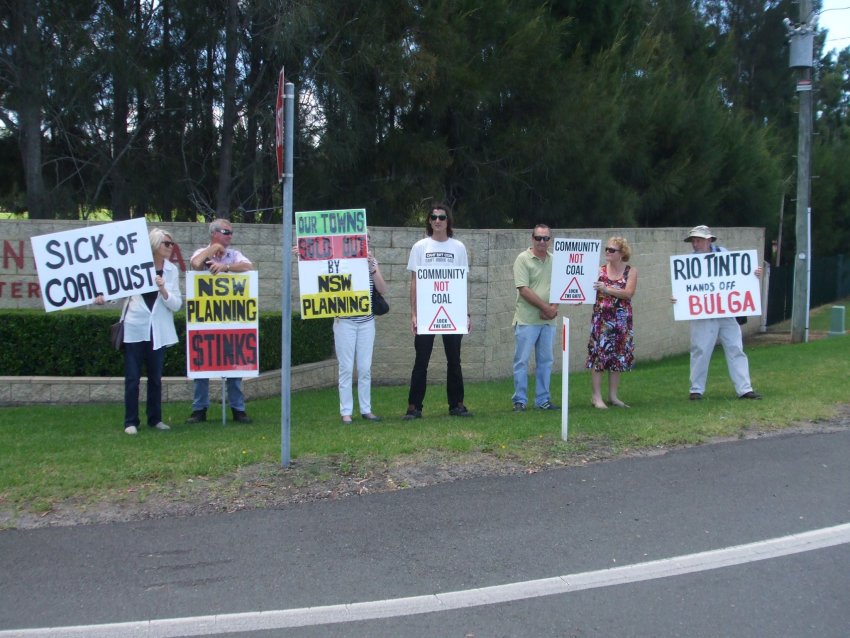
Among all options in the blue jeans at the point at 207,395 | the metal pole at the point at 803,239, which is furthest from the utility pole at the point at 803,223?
the blue jeans at the point at 207,395

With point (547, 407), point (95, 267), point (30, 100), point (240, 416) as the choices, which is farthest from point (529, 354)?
point (30, 100)

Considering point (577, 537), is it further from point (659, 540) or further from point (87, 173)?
point (87, 173)

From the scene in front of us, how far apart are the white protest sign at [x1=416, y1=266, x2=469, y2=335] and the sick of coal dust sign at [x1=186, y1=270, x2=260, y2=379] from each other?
155 centimetres

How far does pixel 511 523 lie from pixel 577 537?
445 millimetres

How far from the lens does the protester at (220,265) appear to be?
27.6 feet

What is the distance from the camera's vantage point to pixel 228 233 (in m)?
8.47

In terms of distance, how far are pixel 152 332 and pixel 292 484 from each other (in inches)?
101

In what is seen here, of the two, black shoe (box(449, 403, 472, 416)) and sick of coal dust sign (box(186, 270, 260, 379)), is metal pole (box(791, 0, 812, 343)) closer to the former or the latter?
black shoe (box(449, 403, 472, 416))

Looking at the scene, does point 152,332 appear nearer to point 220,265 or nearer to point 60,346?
point 220,265

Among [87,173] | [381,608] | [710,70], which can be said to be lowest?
[381,608]

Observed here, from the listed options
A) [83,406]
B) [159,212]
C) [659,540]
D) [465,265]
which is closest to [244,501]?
[659,540]

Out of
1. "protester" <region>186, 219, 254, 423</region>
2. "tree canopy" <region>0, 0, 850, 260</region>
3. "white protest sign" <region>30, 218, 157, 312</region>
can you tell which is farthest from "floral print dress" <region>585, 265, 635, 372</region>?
"tree canopy" <region>0, 0, 850, 260</region>

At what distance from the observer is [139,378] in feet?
27.0

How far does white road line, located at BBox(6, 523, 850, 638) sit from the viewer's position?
4.42m
